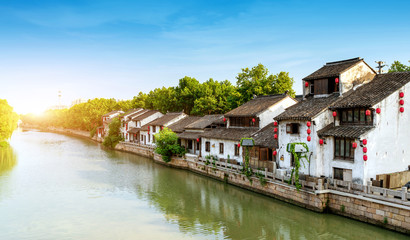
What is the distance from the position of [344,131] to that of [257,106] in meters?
14.6

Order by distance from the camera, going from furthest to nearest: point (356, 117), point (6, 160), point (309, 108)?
1. point (6, 160)
2. point (309, 108)
3. point (356, 117)

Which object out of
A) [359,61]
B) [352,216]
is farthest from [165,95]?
[352,216]

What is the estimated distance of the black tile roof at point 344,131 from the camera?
20.1 meters

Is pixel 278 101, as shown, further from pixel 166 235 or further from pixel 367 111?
pixel 166 235

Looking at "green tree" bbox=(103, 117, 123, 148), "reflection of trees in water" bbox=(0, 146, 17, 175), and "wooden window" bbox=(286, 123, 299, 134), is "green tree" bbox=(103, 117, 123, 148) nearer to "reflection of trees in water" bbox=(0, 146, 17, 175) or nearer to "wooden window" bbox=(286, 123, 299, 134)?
"reflection of trees in water" bbox=(0, 146, 17, 175)

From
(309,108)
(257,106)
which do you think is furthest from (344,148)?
(257,106)

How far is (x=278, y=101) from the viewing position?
33656mm

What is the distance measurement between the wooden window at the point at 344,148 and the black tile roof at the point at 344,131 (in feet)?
1.90

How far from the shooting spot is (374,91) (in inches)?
861

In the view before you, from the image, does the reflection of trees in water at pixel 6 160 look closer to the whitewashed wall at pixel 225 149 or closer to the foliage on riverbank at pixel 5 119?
the foliage on riverbank at pixel 5 119

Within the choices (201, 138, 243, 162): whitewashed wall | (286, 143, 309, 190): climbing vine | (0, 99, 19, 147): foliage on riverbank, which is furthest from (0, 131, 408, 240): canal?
(0, 99, 19, 147): foliage on riverbank

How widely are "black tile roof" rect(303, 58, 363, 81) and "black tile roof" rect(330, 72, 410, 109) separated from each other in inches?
72.9

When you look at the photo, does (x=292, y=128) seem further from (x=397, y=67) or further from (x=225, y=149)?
(x=397, y=67)

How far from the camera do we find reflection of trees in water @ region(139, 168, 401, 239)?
1866cm
